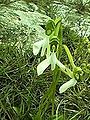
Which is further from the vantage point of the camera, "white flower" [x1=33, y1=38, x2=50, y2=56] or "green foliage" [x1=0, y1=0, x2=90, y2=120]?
"green foliage" [x1=0, y1=0, x2=90, y2=120]

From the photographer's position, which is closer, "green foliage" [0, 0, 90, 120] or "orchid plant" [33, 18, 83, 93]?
"orchid plant" [33, 18, 83, 93]

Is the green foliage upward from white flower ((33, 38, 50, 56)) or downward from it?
downward

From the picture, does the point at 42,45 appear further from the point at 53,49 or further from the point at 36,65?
the point at 36,65

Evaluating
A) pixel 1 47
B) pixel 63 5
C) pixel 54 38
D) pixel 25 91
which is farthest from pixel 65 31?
pixel 54 38

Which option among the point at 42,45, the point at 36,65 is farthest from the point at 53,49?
the point at 36,65

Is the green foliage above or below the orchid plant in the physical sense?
below

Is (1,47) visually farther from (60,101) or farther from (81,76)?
(81,76)

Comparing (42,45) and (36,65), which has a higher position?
(42,45)

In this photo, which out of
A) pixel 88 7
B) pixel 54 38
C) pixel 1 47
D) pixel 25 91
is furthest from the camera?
pixel 88 7

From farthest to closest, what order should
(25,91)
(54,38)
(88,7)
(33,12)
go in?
(88,7) → (33,12) → (25,91) → (54,38)

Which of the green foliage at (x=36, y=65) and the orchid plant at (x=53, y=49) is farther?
the green foliage at (x=36, y=65)

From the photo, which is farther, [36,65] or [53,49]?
[36,65]
